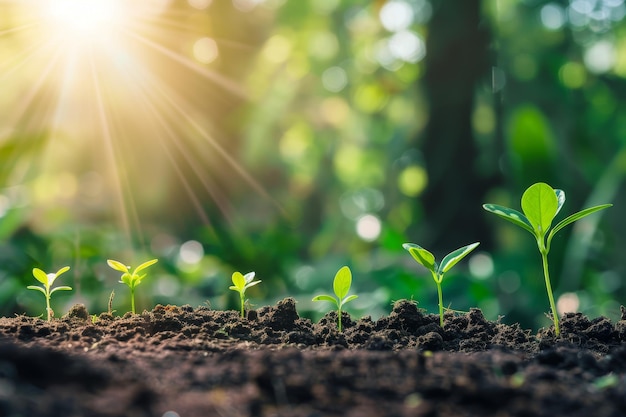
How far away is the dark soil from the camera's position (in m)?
0.66

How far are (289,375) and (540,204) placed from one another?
64 cm

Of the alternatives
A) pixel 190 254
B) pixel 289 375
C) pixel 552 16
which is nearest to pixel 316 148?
pixel 552 16

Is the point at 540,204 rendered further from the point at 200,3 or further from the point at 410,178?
the point at 410,178

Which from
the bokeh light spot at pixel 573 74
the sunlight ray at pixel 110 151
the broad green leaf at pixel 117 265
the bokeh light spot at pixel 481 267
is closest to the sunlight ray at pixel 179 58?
the sunlight ray at pixel 110 151

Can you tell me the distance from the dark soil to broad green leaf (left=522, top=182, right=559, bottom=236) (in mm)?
234

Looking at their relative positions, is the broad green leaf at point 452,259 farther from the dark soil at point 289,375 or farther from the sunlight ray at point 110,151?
the sunlight ray at point 110,151

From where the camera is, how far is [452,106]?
211 inches

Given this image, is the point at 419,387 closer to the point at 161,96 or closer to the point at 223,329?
the point at 223,329

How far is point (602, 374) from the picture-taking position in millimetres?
885

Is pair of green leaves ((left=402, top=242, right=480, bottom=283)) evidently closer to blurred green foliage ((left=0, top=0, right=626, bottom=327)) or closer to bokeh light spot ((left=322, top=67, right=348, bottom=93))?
blurred green foliage ((left=0, top=0, right=626, bottom=327))

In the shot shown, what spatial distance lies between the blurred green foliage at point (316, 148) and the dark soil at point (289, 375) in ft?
4.99

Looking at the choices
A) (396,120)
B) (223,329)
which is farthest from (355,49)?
(223,329)

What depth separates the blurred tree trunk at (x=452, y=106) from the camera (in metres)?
5.21

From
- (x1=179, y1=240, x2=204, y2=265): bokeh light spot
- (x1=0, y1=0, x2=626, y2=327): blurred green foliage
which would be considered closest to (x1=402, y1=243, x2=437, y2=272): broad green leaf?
(x1=0, y1=0, x2=626, y2=327): blurred green foliage
